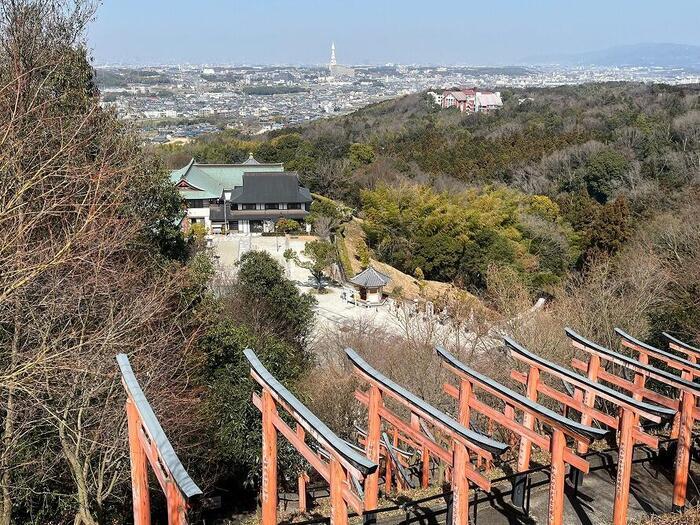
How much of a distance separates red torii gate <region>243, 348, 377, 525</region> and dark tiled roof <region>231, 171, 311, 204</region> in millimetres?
26234

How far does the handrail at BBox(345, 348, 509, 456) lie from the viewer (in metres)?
4.61

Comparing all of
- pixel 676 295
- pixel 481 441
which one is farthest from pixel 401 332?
pixel 481 441

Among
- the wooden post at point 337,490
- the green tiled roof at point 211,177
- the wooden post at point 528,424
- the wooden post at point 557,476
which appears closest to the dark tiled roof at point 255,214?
the green tiled roof at point 211,177

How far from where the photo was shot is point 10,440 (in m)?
6.48

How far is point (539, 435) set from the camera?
5.29 m

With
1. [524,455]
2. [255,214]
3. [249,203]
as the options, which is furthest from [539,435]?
[249,203]

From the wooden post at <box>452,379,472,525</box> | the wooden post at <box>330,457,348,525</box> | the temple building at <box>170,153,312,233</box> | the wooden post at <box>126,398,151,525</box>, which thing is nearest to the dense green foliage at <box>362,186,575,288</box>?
the temple building at <box>170,153,312,233</box>

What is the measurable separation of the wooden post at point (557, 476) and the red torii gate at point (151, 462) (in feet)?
9.65

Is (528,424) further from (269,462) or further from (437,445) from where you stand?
(269,462)

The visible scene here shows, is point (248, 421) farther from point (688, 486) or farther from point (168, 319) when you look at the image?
point (688, 486)

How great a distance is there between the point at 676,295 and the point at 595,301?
1871 millimetres

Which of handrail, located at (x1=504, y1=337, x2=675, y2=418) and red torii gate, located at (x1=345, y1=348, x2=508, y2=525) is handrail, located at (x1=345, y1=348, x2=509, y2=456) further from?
handrail, located at (x1=504, y1=337, x2=675, y2=418)

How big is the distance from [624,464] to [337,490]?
284 centimetres

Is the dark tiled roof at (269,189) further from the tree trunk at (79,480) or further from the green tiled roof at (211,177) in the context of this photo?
the tree trunk at (79,480)
